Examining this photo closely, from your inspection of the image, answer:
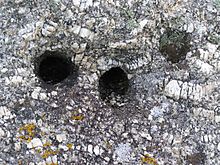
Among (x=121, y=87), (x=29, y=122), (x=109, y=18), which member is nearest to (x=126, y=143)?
(x=121, y=87)

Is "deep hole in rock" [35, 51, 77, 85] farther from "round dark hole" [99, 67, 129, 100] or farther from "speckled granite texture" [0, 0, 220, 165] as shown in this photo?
"round dark hole" [99, 67, 129, 100]

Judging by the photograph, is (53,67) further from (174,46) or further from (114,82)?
(174,46)

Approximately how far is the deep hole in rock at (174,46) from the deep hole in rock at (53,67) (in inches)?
49.5

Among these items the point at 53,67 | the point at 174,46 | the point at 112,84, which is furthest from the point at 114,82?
the point at 174,46

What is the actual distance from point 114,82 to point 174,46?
3.12 ft

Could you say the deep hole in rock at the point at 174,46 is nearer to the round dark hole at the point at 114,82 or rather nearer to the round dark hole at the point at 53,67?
the round dark hole at the point at 114,82

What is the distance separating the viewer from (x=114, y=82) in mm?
6527

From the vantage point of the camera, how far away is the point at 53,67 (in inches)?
254

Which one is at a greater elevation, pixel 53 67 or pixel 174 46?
pixel 174 46

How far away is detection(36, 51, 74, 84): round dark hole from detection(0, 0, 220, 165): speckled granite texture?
3 centimetres

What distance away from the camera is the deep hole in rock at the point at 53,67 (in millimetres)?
6336

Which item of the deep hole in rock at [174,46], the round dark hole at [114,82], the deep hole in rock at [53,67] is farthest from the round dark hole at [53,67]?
the deep hole in rock at [174,46]

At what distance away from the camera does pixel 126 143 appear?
20.2ft

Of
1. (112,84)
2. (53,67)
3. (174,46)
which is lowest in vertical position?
(112,84)
